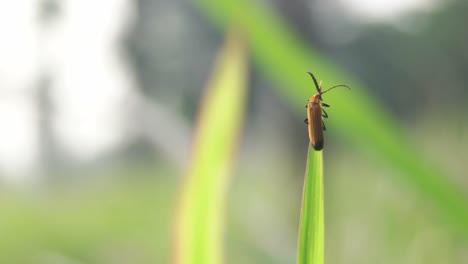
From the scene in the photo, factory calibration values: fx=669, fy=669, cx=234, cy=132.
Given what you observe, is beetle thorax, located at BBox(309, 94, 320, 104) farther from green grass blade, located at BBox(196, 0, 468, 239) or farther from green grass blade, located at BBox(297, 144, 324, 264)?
green grass blade, located at BBox(297, 144, 324, 264)

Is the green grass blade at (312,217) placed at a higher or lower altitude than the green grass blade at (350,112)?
lower

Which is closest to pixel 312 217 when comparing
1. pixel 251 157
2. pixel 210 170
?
pixel 210 170

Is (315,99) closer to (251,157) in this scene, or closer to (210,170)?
(210,170)

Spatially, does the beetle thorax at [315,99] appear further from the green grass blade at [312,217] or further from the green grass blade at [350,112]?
the green grass blade at [312,217]

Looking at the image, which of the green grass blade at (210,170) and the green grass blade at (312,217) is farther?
the green grass blade at (210,170)

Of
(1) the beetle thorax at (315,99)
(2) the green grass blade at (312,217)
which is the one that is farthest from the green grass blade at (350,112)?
(2) the green grass blade at (312,217)
